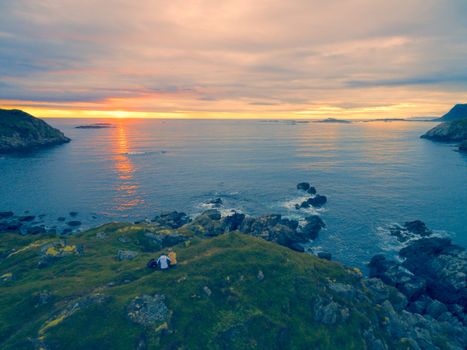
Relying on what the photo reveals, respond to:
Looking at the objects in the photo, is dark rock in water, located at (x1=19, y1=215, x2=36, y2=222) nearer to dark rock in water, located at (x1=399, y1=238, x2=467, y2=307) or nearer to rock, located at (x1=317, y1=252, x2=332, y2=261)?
rock, located at (x1=317, y1=252, x2=332, y2=261)

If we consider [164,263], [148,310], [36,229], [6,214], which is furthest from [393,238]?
[6,214]

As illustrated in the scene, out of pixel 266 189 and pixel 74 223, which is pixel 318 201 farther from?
pixel 74 223

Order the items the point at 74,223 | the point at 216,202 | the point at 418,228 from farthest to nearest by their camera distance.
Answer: the point at 216,202
the point at 74,223
the point at 418,228

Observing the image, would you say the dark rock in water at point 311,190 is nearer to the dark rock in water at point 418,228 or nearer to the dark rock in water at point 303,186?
the dark rock in water at point 303,186

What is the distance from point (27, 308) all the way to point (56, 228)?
4506 cm

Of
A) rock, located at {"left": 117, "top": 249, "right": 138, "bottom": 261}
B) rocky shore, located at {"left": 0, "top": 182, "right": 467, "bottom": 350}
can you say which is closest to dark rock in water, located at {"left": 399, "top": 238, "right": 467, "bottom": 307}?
rocky shore, located at {"left": 0, "top": 182, "right": 467, "bottom": 350}

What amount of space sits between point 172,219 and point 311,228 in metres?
30.4

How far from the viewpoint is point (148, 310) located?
78.6ft

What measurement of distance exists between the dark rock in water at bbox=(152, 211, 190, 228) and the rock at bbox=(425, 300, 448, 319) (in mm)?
44860

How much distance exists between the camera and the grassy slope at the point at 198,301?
22.2m

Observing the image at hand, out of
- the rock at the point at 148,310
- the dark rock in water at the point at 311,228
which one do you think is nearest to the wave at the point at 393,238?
the dark rock in water at the point at 311,228

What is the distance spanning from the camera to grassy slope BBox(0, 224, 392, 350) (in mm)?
22250

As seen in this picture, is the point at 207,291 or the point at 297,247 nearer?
the point at 207,291

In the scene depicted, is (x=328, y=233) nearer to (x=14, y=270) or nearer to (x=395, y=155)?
(x=14, y=270)
